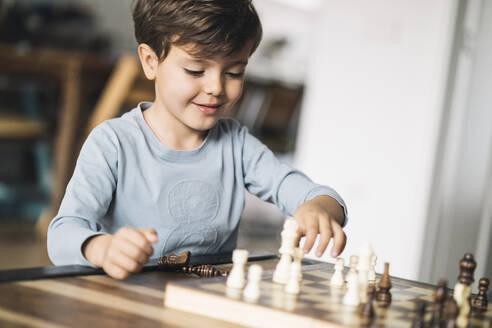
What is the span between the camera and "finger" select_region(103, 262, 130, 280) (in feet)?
2.51

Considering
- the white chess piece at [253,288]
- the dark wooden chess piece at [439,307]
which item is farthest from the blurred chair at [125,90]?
the dark wooden chess piece at [439,307]

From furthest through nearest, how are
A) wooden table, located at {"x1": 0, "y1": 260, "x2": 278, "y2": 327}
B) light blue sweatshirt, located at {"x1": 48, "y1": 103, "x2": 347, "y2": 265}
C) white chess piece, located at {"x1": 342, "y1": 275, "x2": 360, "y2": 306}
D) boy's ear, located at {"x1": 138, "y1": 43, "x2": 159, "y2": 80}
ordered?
1. boy's ear, located at {"x1": 138, "y1": 43, "x2": 159, "y2": 80}
2. light blue sweatshirt, located at {"x1": 48, "y1": 103, "x2": 347, "y2": 265}
3. white chess piece, located at {"x1": 342, "y1": 275, "x2": 360, "y2": 306}
4. wooden table, located at {"x1": 0, "y1": 260, "x2": 278, "y2": 327}

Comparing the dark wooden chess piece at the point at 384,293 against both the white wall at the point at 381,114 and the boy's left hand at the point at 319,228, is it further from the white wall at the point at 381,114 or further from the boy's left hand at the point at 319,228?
Answer: the white wall at the point at 381,114

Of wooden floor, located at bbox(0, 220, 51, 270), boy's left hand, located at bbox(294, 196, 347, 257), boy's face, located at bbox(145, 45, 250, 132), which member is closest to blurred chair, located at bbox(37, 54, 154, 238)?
wooden floor, located at bbox(0, 220, 51, 270)

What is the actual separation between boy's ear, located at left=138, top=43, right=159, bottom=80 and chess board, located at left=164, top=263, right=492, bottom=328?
1.73ft

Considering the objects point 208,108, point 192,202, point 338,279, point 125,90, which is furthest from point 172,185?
point 125,90

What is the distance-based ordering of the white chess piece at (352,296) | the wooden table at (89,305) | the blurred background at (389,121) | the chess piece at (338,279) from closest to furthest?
the wooden table at (89,305) → the white chess piece at (352,296) → the chess piece at (338,279) → the blurred background at (389,121)

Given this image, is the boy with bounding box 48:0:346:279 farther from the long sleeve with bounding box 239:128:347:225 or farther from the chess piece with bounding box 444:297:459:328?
the chess piece with bounding box 444:297:459:328

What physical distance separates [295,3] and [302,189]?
587cm

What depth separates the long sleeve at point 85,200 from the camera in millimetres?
855

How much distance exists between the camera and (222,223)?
1.15 metres

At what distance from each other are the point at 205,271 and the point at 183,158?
31 cm

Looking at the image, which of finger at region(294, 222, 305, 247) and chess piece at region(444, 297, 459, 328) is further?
finger at region(294, 222, 305, 247)

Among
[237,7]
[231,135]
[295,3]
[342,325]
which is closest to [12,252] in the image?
[231,135]
